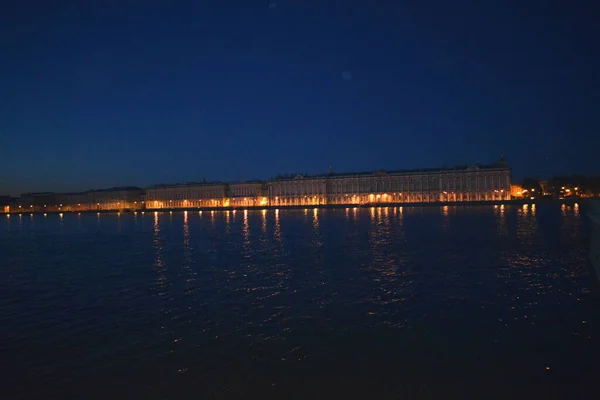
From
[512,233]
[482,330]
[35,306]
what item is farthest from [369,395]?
[512,233]

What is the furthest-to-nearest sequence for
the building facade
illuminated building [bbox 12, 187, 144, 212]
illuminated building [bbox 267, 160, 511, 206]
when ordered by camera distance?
1. illuminated building [bbox 12, 187, 144, 212]
2. the building facade
3. illuminated building [bbox 267, 160, 511, 206]

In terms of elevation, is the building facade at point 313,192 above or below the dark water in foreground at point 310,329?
above

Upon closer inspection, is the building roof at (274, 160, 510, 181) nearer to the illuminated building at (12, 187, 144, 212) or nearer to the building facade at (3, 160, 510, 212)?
the building facade at (3, 160, 510, 212)

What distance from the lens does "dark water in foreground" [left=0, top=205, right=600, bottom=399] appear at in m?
6.88

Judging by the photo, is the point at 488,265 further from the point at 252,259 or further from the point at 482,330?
the point at 252,259

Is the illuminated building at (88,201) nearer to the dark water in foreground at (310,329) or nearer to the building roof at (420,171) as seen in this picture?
the building roof at (420,171)

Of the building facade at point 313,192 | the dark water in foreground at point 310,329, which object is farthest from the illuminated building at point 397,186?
the dark water in foreground at point 310,329

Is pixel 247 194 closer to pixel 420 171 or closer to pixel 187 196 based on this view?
pixel 187 196

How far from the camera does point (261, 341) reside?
876 cm

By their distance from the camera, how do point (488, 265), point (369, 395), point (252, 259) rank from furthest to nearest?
1. point (252, 259)
2. point (488, 265)
3. point (369, 395)

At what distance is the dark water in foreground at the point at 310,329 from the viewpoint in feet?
22.6

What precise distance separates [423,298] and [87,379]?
25.6 feet

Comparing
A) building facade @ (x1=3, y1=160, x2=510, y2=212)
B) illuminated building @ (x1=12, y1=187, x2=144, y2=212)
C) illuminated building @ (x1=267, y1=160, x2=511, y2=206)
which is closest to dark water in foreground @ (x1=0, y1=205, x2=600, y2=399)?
illuminated building @ (x1=267, y1=160, x2=511, y2=206)

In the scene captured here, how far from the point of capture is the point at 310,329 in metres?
9.41
